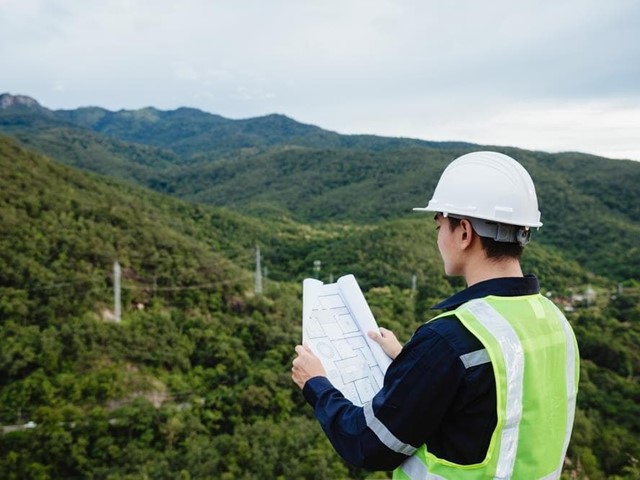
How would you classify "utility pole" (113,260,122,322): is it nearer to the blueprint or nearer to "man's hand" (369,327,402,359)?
the blueprint

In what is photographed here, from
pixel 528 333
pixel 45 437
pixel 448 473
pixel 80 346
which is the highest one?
pixel 528 333

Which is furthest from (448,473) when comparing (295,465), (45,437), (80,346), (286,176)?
(286,176)

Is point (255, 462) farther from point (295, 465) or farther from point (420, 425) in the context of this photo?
point (420, 425)

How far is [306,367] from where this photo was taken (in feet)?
6.32

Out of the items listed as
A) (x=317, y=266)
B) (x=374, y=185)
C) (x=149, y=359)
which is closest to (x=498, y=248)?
(x=149, y=359)

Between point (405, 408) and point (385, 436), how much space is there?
12cm

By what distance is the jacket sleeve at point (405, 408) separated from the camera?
1472 millimetres

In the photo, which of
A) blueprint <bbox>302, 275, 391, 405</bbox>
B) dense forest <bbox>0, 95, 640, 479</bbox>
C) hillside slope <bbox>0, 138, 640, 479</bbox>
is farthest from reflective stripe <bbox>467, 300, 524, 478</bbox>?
hillside slope <bbox>0, 138, 640, 479</bbox>

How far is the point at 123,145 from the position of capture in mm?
157125

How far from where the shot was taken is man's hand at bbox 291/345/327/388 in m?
1.91

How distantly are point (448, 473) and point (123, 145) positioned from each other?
556 ft

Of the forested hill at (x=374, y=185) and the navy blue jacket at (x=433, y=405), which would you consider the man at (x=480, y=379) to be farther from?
the forested hill at (x=374, y=185)

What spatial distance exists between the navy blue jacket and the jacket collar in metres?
0.19

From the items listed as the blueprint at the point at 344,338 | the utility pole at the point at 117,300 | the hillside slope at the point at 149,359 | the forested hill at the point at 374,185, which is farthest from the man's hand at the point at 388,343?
the forested hill at the point at 374,185
